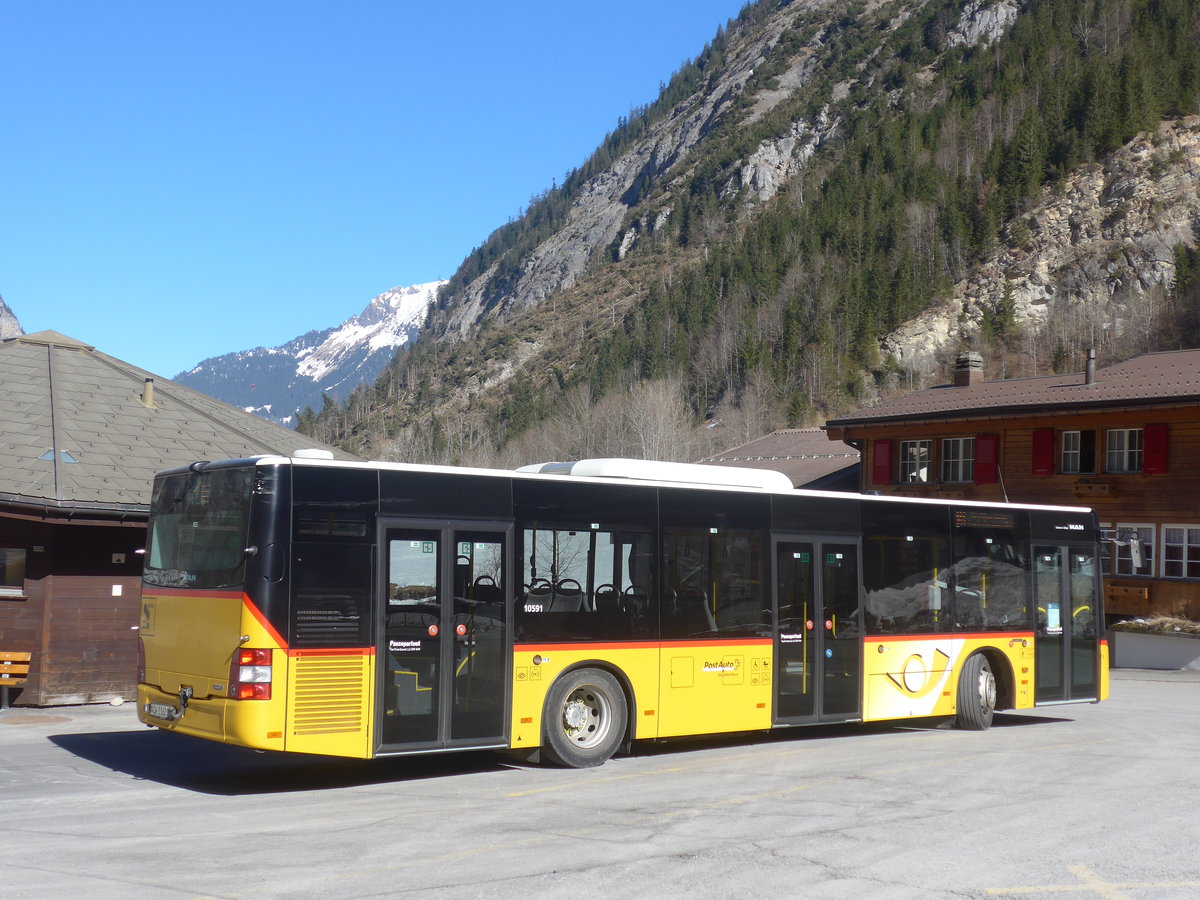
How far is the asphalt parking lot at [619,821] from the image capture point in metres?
7.41

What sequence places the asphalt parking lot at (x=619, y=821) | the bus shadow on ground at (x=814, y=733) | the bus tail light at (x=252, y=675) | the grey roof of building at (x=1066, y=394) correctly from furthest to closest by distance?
the grey roof of building at (x=1066, y=394)
the bus shadow on ground at (x=814, y=733)
the bus tail light at (x=252, y=675)
the asphalt parking lot at (x=619, y=821)

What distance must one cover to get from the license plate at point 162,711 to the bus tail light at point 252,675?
118cm

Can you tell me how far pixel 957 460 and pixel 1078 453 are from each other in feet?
15.3

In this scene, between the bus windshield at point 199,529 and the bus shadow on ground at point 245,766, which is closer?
the bus windshield at point 199,529

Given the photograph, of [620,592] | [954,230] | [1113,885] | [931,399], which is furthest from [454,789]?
[954,230]

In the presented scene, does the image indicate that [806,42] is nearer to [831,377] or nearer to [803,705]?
[831,377]

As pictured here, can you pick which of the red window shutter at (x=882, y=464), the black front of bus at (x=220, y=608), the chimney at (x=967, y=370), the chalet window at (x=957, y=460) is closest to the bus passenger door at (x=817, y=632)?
the black front of bus at (x=220, y=608)

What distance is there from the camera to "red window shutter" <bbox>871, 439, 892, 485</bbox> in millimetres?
41531

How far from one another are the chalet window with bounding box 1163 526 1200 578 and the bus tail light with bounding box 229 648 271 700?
2990 cm

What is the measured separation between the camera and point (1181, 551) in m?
33.5

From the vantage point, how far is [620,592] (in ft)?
41.5

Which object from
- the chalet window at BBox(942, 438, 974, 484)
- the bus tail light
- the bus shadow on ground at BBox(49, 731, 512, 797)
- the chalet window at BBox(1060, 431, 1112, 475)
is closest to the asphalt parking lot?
the bus shadow on ground at BBox(49, 731, 512, 797)

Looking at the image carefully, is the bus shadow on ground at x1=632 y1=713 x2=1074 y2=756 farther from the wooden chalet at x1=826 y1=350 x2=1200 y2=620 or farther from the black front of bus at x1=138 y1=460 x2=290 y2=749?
the wooden chalet at x1=826 y1=350 x2=1200 y2=620

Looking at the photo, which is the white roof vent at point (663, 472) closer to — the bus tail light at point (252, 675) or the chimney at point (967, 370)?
the bus tail light at point (252, 675)
